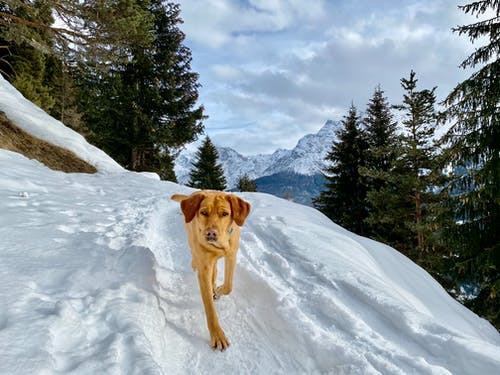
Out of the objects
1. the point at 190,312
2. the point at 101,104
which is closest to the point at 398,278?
the point at 190,312

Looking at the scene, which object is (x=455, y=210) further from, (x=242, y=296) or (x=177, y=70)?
(x=177, y=70)

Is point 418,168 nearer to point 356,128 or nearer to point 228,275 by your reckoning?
point 356,128

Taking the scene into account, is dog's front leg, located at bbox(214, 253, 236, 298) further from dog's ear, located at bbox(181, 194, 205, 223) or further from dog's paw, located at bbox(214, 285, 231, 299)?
dog's ear, located at bbox(181, 194, 205, 223)

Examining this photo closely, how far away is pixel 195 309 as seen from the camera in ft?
12.3

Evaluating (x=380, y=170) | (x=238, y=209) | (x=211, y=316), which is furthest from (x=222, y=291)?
(x=380, y=170)

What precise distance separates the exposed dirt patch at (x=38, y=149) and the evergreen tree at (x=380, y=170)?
1479 centimetres

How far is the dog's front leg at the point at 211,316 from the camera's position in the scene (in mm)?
3104

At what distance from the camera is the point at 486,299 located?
29.6 feet

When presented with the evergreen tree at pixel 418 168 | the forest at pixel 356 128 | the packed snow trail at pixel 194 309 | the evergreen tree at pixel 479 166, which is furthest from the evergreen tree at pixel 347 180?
the packed snow trail at pixel 194 309

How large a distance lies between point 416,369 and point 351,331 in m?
0.72

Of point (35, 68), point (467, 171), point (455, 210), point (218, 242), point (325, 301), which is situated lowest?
point (325, 301)

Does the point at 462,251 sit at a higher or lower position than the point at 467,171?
lower

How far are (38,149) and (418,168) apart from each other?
1840 cm

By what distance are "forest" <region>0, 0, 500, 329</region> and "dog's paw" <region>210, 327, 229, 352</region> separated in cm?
819
